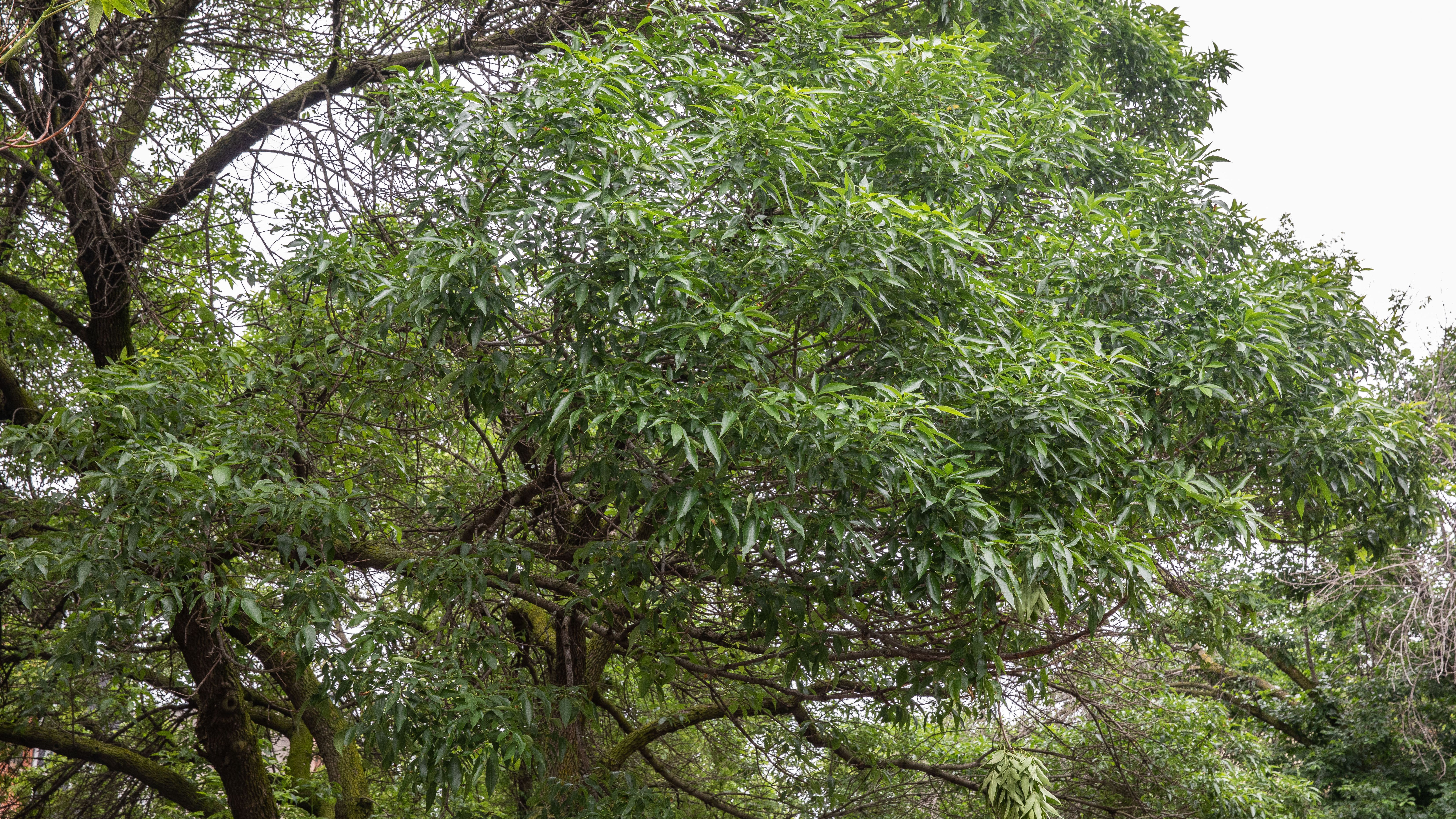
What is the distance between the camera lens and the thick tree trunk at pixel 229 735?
6141mm

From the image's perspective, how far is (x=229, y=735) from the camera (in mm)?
6160

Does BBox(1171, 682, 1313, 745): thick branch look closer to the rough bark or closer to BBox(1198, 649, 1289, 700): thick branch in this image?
BBox(1198, 649, 1289, 700): thick branch

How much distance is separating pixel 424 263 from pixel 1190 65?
531 centimetres

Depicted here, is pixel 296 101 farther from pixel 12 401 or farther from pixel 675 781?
pixel 675 781

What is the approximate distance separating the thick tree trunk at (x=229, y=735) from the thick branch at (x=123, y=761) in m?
0.15

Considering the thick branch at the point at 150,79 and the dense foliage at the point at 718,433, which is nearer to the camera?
the dense foliage at the point at 718,433

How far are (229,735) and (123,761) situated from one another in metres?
0.71

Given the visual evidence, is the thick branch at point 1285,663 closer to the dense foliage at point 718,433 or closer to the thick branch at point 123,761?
the dense foliage at point 718,433

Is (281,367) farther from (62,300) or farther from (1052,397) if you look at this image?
(1052,397)

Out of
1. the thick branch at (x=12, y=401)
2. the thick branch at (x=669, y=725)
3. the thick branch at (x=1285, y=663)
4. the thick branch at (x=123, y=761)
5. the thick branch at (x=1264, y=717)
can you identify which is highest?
the thick branch at (x=1285, y=663)

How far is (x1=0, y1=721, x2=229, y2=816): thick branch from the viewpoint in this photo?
20.1 feet

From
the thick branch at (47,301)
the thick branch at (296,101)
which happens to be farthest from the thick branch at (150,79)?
the thick branch at (47,301)

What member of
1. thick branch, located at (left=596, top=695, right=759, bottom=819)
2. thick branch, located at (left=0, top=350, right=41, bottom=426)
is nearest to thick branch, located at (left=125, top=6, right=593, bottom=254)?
thick branch, located at (left=0, top=350, right=41, bottom=426)

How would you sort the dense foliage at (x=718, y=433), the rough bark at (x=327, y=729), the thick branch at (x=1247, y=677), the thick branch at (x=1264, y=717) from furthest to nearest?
1. the thick branch at (x=1264, y=717)
2. the thick branch at (x=1247, y=677)
3. the rough bark at (x=327, y=729)
4. the dense foliage at (x=718, y=433)
